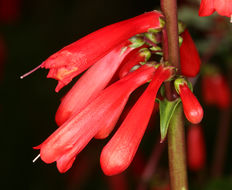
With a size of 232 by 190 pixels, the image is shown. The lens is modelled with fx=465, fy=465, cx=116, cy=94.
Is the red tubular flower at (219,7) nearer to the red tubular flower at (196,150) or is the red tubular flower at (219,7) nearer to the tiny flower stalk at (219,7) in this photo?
the tiny flower stalk at (219,7)

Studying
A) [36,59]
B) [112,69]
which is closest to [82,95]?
[112,69]

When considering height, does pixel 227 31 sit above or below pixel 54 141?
below

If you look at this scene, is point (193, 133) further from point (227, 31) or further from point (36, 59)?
point (36, 59)

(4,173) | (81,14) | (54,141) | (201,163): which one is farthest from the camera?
(81,14)

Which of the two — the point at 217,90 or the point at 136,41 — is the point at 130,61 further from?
the point at 217,90

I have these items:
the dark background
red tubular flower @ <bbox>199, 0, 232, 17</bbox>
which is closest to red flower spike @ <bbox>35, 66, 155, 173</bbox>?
red tubular flower @ <bbox>199, 0, 232, 17</bbox>
